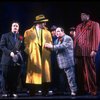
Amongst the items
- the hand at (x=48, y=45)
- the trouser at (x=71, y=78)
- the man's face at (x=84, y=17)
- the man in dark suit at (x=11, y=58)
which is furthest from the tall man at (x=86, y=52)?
the man in dark suit at (x=11, y=58)

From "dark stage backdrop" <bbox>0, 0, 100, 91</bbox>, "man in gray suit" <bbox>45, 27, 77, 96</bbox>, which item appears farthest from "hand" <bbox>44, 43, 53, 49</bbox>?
"dark stage backdrop" <bbox>0, 0, 100, 91</bbox>

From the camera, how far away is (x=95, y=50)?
665 centimetres

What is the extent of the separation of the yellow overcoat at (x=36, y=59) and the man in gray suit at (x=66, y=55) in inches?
6.6

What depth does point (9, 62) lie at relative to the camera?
21.5 feet

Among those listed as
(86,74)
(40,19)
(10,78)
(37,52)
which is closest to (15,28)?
(40,19)

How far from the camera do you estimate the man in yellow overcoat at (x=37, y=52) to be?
21.8ft

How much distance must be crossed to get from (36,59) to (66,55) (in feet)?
1.82

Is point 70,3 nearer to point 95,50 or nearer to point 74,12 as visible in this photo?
point 74,12

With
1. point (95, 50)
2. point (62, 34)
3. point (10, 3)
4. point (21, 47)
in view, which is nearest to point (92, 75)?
point (95, 50)

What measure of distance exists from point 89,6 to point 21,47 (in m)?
1.50

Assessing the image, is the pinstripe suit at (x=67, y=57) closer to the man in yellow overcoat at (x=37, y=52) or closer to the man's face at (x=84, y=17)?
the man in yellow overcoat at (x=37, y=52)

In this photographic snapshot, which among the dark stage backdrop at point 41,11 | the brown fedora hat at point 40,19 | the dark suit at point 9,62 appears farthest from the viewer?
the dark stage backdrop at point 41,11

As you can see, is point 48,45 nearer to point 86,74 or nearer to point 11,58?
point 11,58

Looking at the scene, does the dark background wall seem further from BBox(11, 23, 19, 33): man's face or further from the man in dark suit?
the man in dark suit
